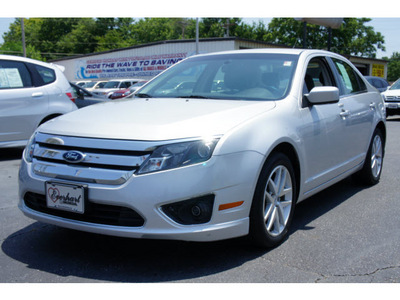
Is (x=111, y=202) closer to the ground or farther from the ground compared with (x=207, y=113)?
closer to the ground

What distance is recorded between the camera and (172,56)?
32.9m

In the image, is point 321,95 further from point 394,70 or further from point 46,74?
point 394,70

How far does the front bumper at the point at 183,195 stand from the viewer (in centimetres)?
276

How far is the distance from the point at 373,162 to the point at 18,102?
538cm

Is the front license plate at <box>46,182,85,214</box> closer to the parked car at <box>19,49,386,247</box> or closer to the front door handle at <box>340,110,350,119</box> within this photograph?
the parked car at <box>19,49,386,247</box>

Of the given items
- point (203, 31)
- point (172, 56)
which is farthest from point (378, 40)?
point (172, 56)

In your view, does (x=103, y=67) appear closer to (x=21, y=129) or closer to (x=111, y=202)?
(x=21, y=129)

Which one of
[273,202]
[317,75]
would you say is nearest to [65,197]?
[273,202]

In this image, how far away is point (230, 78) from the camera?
13.6 feet

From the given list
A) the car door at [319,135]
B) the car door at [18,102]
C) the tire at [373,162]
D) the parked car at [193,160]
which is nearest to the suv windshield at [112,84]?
the car door at [18,102]

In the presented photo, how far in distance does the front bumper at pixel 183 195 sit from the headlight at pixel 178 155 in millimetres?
40

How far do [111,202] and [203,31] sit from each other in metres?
71.4

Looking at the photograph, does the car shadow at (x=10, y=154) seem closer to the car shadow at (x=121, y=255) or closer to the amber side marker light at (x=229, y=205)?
the car shadow at (x=121, y=255)

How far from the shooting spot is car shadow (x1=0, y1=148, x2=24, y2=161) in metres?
7.69
